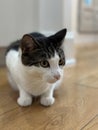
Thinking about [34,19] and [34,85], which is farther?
[34,19]

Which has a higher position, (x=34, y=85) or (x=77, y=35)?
(x=34, y=85)

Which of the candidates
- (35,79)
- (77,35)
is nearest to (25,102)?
(35,79)

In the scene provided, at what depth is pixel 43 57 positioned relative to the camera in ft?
2.66

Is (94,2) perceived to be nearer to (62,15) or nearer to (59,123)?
(62,15)

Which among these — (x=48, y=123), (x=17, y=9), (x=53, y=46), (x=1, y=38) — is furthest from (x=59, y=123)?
(x=17, y=9)

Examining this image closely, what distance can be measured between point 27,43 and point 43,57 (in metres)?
0.08

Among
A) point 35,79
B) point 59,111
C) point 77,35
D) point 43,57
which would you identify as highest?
point 43,57

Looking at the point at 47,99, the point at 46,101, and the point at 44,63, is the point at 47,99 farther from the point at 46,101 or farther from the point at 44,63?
the point at 44,63

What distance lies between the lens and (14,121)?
803 mm

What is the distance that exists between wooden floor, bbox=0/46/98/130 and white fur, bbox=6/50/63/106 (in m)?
0.04

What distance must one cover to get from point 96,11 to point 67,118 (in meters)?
3.80

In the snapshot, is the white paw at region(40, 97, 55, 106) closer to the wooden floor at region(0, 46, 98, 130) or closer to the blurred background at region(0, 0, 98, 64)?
the wooden floor at region(0, 46, 98, 130)

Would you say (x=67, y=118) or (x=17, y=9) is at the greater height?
(x=17, y=9)

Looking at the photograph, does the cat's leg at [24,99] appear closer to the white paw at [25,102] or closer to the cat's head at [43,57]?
the white paw at [25,102]
